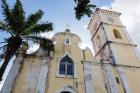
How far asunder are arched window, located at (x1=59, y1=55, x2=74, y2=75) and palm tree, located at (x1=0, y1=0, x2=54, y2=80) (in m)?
3.58

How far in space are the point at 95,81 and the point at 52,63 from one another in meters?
4.40

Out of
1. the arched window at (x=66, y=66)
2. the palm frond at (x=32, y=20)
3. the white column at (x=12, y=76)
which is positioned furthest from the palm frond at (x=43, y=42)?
the white column at (x=12, y=76)

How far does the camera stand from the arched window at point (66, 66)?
1449cm

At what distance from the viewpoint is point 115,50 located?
1814 centimetres

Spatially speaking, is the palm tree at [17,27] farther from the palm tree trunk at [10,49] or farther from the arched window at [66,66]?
the arched window at [66,66]

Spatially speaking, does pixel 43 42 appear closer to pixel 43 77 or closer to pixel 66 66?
pixel 43 77

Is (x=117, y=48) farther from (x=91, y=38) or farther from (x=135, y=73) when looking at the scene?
(x=91, y=38)

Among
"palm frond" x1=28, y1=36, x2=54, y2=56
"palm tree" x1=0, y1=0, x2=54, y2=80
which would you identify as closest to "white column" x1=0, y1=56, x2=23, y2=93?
"palm tree" x1=0, y1=0, x2=54, y2=80

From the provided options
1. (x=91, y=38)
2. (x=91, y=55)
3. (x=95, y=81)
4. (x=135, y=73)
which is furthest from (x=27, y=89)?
(x=91, y=38)

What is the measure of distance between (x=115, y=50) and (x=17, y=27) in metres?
11.5

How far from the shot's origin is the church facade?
1298cm

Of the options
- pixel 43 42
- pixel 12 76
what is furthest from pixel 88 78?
pixel 12 76

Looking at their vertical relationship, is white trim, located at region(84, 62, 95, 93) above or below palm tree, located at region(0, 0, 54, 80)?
below

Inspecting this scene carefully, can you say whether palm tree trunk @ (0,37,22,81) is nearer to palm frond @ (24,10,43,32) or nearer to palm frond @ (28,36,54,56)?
palm frond @ (24,10,43,32)
